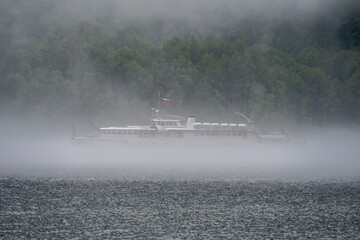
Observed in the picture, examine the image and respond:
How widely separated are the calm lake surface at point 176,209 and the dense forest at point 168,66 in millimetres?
61045

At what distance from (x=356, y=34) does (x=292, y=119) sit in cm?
5238

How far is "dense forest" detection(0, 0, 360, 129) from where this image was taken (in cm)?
13300

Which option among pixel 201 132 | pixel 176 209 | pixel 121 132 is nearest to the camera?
pixel 176 209

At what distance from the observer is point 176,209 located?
57531 mm

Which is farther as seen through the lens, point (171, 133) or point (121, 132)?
point (171, 133)

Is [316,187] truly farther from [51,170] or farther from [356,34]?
[356,34]

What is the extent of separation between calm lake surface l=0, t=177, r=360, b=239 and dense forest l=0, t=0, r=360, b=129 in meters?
61.0

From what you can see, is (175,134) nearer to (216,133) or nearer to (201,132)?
(201,132)

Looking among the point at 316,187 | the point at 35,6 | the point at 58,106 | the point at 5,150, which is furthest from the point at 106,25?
the point at 316,187

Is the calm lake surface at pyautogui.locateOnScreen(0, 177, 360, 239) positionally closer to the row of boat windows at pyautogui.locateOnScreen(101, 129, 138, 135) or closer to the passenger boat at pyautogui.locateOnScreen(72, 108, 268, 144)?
the passenger boat at pyautogui.locateOnScreen(72, 108, 268, 144)

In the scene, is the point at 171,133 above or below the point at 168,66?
below

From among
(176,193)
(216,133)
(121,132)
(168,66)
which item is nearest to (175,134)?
(216,133)

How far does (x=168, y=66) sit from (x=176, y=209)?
88.1 metres

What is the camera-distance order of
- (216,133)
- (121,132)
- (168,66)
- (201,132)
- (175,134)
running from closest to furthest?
(121,132)
(175,134)
(201,132)
(216,133)
(168,66)
